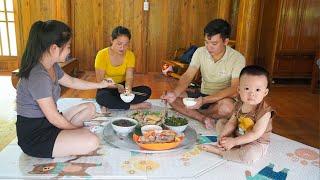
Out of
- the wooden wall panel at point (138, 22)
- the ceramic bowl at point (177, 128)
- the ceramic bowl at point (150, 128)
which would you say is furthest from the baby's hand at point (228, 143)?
the wooden wall panel at point (138, 22)

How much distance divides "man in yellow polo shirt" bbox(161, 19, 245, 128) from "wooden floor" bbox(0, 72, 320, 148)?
633 mm

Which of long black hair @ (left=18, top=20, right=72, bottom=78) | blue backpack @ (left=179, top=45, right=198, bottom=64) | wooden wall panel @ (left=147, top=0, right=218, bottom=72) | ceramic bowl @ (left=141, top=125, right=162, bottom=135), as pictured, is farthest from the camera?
wooden wall panel @ (left=147, top=0, right=218, bottom=72)

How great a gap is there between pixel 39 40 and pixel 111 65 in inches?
44.3

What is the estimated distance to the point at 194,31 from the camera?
5.18 meters

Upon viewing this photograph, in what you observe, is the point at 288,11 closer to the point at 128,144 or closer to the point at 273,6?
the point at 273,6

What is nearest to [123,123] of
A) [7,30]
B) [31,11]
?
[31,11]

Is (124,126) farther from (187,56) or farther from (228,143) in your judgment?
(187,56)

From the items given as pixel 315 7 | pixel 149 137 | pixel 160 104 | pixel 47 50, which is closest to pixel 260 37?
pixel 315 7

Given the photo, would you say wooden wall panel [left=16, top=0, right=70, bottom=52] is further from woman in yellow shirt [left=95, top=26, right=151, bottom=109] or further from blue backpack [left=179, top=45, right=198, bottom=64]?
woman in yellow shirt [left=95, top=26, right=151, bottom=109]

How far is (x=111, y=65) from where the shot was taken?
2.75m

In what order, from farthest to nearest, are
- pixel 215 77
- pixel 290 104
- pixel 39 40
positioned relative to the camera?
1. pixel 290 104
2. pixel 215 77
3. pixel 39 40

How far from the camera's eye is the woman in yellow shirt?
259 centimetres

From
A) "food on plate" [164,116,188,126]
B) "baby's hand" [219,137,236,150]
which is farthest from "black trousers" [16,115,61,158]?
"baby's hand" [219,137,236,150]

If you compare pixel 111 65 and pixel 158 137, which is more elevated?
pixel 111 65
